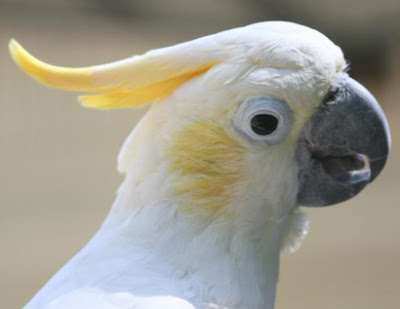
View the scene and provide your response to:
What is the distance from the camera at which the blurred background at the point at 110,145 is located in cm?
609

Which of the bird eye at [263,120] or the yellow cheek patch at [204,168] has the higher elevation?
the bird eye at [263,120]

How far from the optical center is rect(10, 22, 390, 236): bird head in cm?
182

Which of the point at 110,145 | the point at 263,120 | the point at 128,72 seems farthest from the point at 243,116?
the point at 110,145

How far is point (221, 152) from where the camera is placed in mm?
1872

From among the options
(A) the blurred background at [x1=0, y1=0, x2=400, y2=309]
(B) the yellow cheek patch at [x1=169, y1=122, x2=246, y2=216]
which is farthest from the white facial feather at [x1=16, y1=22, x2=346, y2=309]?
(A) the blurred background at [x1=0, y1=0, x2=400, y2=309]

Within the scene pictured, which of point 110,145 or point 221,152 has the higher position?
point 110,145

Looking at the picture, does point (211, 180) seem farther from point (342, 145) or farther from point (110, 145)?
point (110, 145)

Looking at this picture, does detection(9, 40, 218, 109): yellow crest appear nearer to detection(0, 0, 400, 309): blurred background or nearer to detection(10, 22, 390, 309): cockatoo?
detection(10, 22, 390, 309): cockatoo

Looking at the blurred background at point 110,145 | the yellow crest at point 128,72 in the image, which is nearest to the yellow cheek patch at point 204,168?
the yellow crest at point 128,72

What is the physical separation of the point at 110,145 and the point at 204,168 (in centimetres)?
533

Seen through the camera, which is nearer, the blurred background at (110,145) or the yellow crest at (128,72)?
the yellow crest at (128,72)

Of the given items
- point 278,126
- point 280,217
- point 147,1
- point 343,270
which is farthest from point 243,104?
point 147,1

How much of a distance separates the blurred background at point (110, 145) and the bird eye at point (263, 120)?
3.99m

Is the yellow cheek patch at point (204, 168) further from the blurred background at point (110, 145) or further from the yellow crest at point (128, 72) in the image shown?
the blurred background at point (110, 145)
